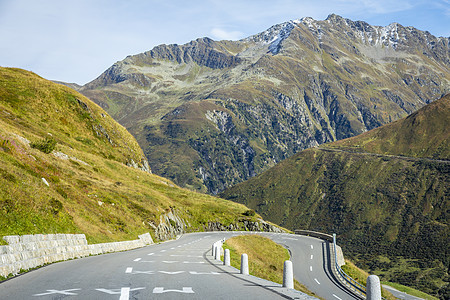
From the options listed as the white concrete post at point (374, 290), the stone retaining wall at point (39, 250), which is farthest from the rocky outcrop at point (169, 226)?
the white concrete post at point (374, 290)

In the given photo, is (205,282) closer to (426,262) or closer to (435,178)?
(426,262)

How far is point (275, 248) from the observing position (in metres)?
67.8

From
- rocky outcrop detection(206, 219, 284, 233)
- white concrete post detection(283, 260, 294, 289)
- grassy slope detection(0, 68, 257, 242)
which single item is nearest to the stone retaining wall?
grassy slope detection(0, 68, 257, 242)

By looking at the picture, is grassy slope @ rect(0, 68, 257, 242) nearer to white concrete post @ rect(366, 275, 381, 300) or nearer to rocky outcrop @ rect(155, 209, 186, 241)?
rocky outcrop @ rect(155, 209, 186, 241)

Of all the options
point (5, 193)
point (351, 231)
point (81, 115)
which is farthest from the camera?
point (351, 231)

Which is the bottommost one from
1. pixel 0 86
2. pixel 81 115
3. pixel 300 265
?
pixel 300 265

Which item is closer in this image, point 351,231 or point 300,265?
point 300,265

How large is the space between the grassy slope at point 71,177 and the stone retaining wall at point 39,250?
3.56 feet

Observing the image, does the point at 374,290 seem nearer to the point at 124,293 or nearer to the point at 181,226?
the point at 124,293

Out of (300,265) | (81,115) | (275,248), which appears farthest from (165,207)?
(81,115)

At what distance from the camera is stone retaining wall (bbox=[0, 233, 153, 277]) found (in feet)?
50.3

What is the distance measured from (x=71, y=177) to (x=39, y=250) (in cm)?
3143

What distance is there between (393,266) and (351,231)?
42.9 m

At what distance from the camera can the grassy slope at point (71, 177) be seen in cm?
2578
